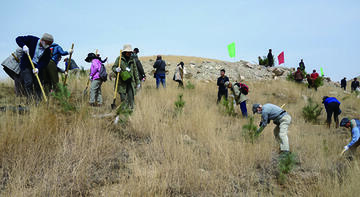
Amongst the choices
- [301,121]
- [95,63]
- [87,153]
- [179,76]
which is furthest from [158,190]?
[179,76]

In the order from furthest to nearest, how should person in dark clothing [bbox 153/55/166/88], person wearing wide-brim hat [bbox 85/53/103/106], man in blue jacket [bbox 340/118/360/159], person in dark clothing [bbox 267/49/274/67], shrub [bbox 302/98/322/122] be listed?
person in dark clothing [bbox 267/49/274/67] → person in dark clothing [bbox 153/55/166/88] → shrub [bbox 302/98/322/122] → person wearing wide-brim hat [bbox 85/53/103/106] → man in blue jacket [bbox 340/118/360/159]

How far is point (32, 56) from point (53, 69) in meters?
0.78

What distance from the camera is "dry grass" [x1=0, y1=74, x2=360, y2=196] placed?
3084mm

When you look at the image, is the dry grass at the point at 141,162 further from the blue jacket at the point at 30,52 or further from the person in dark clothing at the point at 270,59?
the person in dark clothing at the point at 270,59

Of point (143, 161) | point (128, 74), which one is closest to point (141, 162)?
point (143, 161)

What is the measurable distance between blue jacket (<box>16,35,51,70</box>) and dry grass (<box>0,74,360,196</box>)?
1215 millimetres

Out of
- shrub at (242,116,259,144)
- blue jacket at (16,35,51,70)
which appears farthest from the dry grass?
blue jacket at (16,35,51,70)

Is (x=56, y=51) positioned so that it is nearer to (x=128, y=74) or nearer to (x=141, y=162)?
(x=128, y=74)

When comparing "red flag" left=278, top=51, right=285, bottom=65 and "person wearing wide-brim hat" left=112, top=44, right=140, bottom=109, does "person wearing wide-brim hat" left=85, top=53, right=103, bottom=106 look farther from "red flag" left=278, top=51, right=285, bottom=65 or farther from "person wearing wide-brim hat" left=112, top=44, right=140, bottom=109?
"red flag" left=278, top=51, right=285, bottom=65

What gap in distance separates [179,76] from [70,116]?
7.05 m

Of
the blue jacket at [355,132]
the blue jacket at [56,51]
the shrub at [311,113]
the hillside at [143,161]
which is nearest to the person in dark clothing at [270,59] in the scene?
the shrub at [311,113]

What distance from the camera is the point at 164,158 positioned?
13.1 ft

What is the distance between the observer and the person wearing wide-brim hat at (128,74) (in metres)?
6.01

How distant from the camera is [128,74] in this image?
5.88 m
